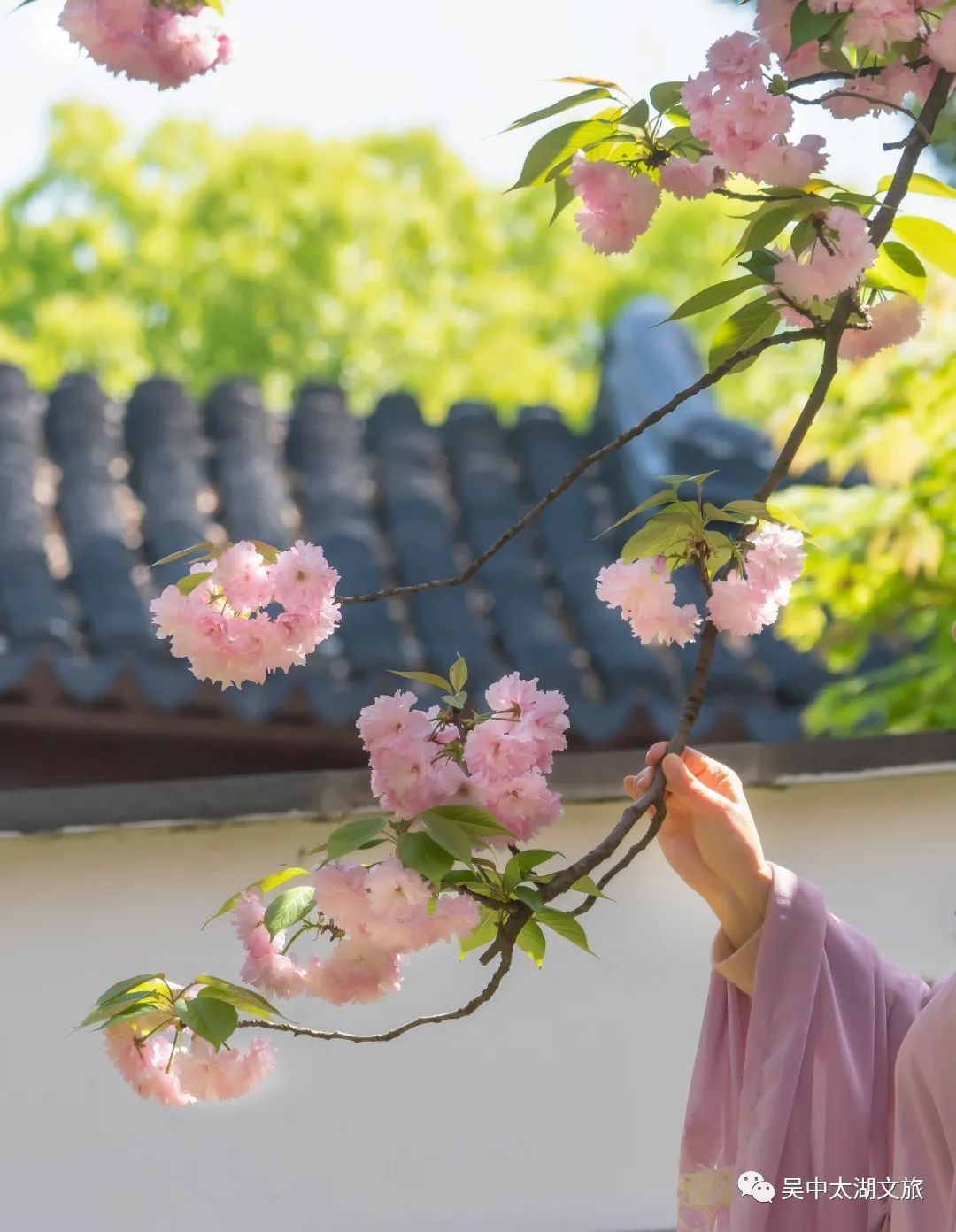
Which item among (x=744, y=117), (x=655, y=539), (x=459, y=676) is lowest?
(x=459, y=676)

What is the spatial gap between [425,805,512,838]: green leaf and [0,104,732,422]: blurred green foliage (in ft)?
49.4

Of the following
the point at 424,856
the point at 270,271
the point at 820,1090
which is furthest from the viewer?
the point at 270,271

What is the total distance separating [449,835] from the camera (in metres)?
1.23

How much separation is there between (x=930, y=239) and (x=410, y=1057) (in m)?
1.50

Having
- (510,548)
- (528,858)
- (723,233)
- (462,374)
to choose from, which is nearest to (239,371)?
(462,374)

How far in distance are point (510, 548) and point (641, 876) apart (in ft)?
4.64

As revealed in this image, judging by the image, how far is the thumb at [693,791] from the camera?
1.40m

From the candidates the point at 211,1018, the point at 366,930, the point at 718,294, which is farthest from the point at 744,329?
the point at 211,1018

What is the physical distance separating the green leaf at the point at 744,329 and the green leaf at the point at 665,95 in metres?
0.20

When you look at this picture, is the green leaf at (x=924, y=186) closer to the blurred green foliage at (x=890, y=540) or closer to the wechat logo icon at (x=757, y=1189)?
the wechat logo icon at (x=757, y=1189)

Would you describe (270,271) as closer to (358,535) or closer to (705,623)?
(358,535)

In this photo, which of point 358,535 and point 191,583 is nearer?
point 191,583

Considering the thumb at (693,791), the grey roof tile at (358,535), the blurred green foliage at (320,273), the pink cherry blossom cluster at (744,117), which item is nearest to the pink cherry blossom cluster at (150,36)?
the pink cherry blossom cluster at (744,117)

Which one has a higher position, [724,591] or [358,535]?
[358,535]
